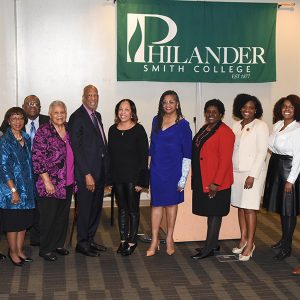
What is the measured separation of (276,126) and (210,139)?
719 millimetres

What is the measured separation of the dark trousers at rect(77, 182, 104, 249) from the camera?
4590 mm

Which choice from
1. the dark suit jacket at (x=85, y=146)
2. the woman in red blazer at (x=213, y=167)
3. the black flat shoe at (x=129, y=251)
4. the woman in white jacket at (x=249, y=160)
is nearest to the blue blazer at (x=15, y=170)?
the dark suit jacket at (x=85, y=146)

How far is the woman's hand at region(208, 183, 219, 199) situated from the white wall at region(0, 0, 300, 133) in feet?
9.95

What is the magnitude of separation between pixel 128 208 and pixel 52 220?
0.73 meters

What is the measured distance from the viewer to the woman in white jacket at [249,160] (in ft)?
14.5

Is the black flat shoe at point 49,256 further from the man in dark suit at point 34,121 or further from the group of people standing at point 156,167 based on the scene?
the man in dark suit at point 34,121

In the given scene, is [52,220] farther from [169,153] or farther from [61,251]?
[169,153]

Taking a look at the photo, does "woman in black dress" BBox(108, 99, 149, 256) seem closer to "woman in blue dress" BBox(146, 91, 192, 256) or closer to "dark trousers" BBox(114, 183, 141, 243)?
"dark trousers" BBox(114, 183, 141, 243)

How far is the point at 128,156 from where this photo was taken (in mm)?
4508

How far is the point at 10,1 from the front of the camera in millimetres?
6730

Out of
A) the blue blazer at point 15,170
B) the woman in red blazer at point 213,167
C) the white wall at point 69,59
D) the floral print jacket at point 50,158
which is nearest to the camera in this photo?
the blue blazer at point 15,170

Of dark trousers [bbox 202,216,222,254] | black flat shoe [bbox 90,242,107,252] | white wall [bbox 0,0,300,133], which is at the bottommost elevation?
black flat shoe [bbox 90,242,107,252]

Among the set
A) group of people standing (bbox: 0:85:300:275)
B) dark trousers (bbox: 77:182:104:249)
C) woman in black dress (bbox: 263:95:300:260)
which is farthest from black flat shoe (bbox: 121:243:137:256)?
woman in black dress (bbox: 263:95:300:260)

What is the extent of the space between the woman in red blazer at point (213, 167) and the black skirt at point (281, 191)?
0.41 meters
